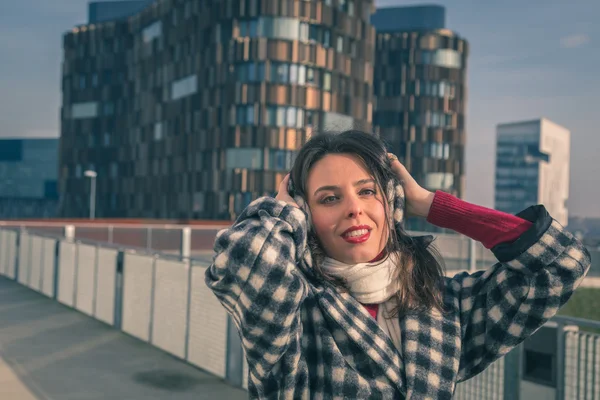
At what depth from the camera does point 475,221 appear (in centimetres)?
207

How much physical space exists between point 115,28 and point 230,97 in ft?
71.4

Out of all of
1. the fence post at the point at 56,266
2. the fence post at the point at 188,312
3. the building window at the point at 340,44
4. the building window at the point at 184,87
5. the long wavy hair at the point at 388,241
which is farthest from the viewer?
the building window at the point at 184,87

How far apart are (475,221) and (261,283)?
2.25 ft

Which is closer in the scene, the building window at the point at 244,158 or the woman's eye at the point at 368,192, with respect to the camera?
the woman's eye at the point at 368,192

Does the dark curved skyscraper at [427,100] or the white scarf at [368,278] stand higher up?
the dark curved skyscraper at [427,100]

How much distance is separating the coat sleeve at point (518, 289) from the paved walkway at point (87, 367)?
5.05m

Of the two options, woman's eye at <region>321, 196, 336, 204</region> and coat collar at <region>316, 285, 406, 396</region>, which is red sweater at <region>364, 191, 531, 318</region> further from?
woman's eye at <region>321, 196, 336, 204</region>

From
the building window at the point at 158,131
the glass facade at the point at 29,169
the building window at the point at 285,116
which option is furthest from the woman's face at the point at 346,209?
the glass facade at the point at 29,169

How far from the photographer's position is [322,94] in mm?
50156

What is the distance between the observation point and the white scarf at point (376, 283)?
1993 millimetres

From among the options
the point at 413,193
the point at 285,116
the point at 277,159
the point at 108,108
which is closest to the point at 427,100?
the point at 285,116

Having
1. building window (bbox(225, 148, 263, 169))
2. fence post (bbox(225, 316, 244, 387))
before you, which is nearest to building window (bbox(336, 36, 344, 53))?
building window (bbox(225, 148, 263, 169))

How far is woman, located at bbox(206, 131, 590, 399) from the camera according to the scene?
182cm

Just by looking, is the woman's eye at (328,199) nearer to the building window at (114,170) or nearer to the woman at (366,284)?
the woman at (366,284)
